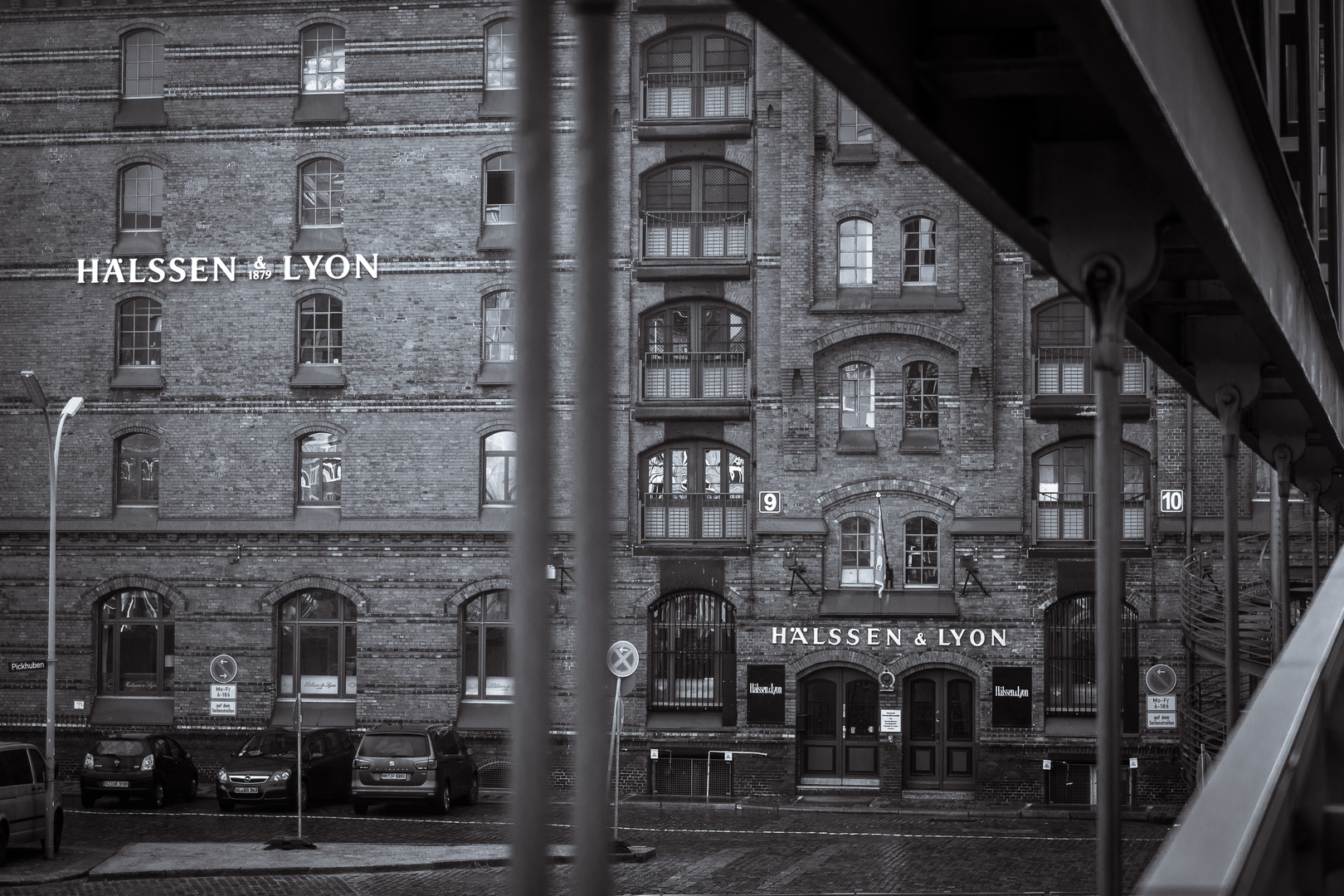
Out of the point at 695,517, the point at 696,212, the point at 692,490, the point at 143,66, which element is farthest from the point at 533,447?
the point at 143,66

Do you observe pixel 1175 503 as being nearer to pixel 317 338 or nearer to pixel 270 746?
pixel 317 338

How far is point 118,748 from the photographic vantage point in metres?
28.1

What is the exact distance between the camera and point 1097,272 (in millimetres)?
5766

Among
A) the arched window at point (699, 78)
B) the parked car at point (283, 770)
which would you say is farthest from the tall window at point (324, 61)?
the parked car at point (283, 770)

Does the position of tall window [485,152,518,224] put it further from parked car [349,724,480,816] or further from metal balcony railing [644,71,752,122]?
parked car [349,724,480,816]

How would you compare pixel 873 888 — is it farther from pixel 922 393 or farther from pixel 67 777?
pixel 67 777

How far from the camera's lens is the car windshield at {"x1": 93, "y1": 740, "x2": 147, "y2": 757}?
91.9ft

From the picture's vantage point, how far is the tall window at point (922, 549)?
30078 millimetres

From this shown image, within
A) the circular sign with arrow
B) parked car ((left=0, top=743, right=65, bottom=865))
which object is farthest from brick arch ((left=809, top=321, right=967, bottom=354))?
parked car ((left=0, top=743, right=65, bottom=865))

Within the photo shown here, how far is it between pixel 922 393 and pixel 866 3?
2630 cm

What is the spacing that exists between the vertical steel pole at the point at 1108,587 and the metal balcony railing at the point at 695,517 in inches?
973

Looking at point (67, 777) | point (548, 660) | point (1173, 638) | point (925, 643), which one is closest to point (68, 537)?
point (67, 777)

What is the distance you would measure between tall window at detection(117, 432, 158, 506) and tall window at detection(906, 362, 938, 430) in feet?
48.4

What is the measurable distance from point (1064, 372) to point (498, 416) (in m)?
10.7
